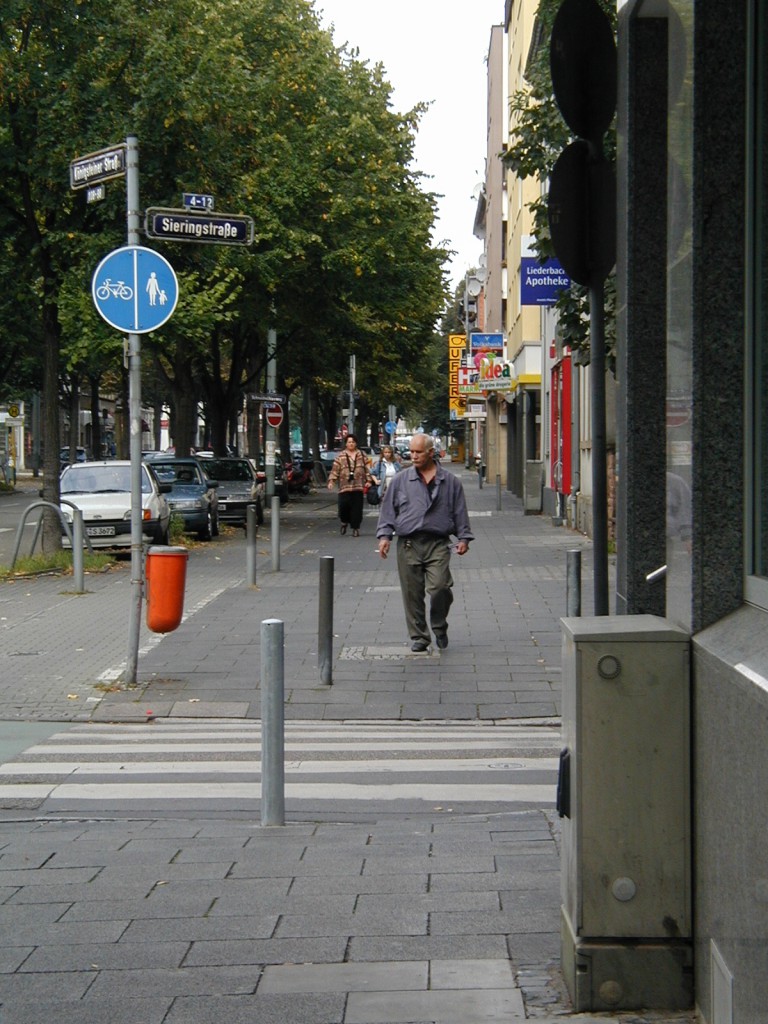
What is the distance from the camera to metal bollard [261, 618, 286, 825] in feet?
22.0

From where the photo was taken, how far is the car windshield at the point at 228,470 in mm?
35281

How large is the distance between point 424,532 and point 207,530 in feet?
55.9

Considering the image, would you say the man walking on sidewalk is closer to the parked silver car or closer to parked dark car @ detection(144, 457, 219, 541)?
the parked silver car

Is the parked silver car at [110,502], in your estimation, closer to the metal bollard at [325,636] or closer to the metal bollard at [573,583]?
the metal bollard at [325,636]

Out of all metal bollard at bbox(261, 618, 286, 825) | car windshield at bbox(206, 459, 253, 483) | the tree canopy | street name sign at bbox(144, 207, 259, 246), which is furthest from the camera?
car windshield at bbox(206, 459, 253, 483)

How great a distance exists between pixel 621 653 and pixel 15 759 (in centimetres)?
560

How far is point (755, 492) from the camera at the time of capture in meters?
3.70

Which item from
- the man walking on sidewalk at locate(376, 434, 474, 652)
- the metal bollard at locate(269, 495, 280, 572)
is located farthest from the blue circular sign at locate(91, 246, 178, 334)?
the metal bollard at locate(269, 495, 280, 572)

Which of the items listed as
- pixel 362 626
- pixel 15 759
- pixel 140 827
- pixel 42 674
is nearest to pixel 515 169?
pixel 362 626

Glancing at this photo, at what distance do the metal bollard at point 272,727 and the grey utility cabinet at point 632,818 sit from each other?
292 centimetres

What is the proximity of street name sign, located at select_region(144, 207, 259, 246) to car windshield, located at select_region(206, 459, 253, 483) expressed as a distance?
23507 millimetres

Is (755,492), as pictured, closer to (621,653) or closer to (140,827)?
(621,653)

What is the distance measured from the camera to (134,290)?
11.4 m

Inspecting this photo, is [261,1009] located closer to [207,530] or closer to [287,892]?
[287,892]
